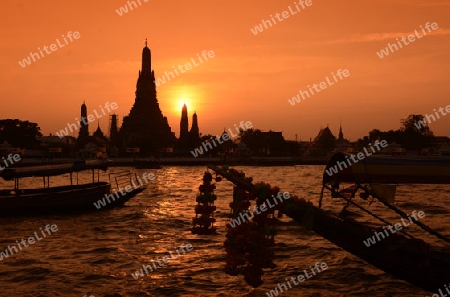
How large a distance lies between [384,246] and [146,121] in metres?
112

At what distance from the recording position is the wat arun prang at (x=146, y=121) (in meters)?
117

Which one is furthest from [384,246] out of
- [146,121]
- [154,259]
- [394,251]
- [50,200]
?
[146,121]

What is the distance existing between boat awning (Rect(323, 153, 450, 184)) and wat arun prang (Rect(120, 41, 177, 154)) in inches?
4201

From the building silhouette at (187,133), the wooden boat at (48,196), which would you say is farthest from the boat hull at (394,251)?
the building silhouette at (187,133)

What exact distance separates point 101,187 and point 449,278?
24582mm

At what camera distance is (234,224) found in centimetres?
1020

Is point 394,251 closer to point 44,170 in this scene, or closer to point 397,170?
point 397,170

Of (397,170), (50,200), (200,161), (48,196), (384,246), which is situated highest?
(397,170)

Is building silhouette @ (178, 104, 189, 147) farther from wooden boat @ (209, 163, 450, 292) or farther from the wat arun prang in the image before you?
wooden boat @ (209, 163, 450, 292)

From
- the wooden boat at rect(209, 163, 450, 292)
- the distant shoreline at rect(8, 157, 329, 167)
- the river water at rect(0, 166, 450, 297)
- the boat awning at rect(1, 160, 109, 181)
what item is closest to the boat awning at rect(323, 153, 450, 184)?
the wooden boat at rect(209, 163, 450, 292)

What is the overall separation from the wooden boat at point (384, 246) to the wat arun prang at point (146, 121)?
10606cm

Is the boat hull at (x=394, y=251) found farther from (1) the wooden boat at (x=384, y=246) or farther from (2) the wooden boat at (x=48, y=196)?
(2) the wooden boat at (x=48, y=196)

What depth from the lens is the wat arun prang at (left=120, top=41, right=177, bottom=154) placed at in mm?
117375

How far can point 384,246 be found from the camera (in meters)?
10.0
